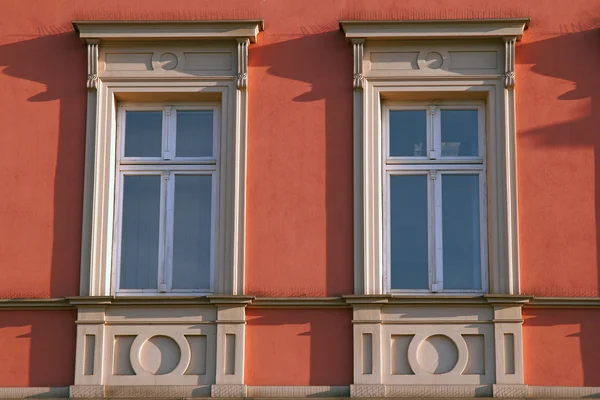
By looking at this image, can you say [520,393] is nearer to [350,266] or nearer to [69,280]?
[350,266]

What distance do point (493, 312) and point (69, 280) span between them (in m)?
4.03

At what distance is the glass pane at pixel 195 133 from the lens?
1388 centimetres

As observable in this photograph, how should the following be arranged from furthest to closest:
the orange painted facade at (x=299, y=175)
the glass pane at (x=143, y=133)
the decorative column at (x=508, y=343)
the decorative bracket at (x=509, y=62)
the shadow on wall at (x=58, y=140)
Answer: the glass pane at (x=143, y=133) < the decorative bracket at (x=509, y=62) < the shadow on wall at (x=58, y=140) < the orange painted facade at (x=299, y=175) < the decorative column at (x=508, y=343)

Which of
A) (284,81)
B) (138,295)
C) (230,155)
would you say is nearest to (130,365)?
(138,295)

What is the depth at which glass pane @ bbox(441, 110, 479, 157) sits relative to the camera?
13.8m

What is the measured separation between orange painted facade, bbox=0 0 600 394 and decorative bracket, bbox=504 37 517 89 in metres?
0.13

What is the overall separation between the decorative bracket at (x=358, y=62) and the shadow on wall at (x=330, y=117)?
0.09 m

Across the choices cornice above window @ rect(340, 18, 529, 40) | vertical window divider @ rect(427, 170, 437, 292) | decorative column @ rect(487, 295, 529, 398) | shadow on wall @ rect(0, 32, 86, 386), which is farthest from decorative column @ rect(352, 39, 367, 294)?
shadow on wall @ rect(0, 32, 86, 386)

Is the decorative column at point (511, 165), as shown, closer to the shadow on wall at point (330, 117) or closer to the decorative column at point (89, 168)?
the shadow on wall at point (330, 117)

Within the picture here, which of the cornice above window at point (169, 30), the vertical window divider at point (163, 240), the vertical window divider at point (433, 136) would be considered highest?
the cornice above window at point (169, 30)

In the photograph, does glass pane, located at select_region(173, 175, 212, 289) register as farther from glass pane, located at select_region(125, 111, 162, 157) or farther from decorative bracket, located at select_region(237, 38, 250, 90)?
decorative bracket, located at select_region(237, 38, 250, 90)

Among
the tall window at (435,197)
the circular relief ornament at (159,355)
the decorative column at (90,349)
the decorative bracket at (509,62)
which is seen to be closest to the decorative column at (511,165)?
the decorative bracket at (509,62)

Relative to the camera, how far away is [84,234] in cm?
1348

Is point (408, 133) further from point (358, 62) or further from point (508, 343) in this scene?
point (508, 343)
